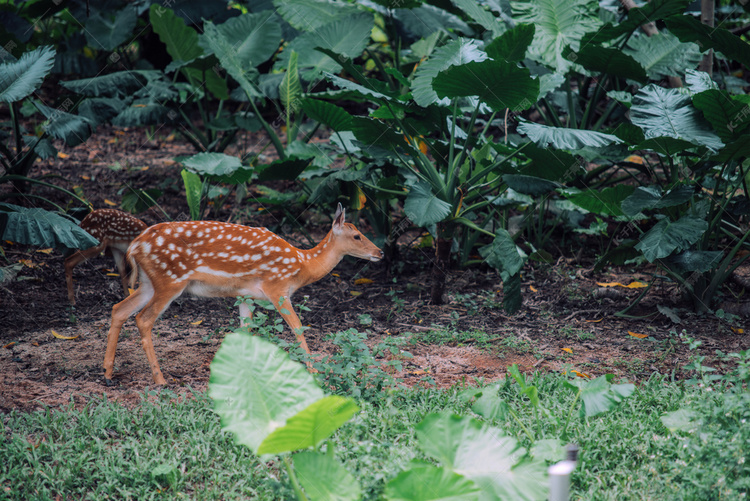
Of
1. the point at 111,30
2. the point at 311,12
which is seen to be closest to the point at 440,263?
the point at 311,12

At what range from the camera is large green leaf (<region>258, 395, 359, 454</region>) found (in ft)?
6.59

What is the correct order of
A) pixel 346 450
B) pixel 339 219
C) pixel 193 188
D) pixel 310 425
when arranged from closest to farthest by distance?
pixel 310 425 → pixel 346 450 → pixel 339 219 → pixel 193 188

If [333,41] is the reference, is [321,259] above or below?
below

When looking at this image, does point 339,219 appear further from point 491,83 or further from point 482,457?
point 482,457

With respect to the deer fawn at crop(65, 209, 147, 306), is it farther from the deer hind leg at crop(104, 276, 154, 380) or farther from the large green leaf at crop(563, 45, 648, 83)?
the large green leaf at crop(563, 45, 648, 83)

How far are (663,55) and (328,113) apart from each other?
294cm

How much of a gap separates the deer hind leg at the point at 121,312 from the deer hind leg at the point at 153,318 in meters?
0.05

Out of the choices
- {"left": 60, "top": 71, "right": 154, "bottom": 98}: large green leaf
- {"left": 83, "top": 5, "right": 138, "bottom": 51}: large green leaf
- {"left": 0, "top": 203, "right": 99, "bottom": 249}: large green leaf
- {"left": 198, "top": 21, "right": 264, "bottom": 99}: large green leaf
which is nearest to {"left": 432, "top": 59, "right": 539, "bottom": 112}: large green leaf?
{"left": 198, "top": 21, "right": 264, "bottom": 99}: large green leaf

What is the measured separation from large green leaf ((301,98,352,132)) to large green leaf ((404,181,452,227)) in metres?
0.79

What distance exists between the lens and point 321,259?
4.36 metres

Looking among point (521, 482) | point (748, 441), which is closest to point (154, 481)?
point (521, 482)

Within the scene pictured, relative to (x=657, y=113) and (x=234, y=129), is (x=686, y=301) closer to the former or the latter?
(x=657, y=113)

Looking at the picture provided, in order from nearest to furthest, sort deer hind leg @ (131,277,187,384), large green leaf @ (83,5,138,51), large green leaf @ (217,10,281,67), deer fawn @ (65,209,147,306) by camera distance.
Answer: deer hind leg @ (131,277,187,384) → deer fawn @ (65,209,147,306) → large green leaf @ (217,10,281,67) → large green leaf @ (83,5,138,51)

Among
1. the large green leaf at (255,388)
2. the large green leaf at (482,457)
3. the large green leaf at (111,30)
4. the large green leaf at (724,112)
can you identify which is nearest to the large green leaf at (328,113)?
the large green leaf at (724,112)
